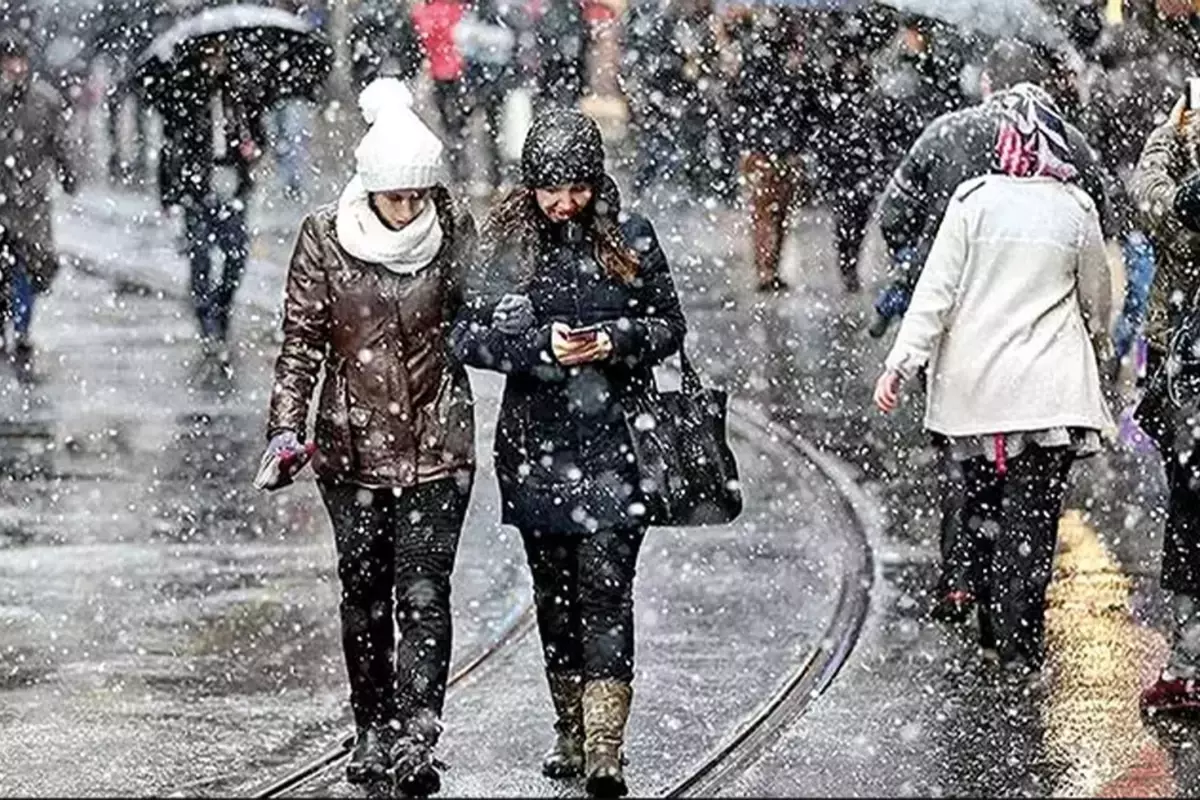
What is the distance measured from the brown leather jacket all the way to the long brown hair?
11cm

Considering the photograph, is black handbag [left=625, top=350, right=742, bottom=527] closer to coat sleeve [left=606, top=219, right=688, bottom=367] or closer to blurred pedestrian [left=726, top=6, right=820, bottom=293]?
coat sleeve [left=606, top=219, right=688, bottom=367]

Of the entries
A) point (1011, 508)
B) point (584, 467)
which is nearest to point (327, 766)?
point (584, 467)

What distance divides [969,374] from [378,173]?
7.27 feet

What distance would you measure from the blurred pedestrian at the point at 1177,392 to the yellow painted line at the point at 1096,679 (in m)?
0.19

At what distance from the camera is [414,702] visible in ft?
26.9

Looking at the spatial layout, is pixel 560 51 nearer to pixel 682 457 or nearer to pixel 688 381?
pixel 688 381

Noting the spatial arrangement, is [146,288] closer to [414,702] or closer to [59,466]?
[59,466]

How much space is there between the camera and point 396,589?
8.31m

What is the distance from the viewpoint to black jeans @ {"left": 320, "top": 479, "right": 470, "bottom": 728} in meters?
8.23

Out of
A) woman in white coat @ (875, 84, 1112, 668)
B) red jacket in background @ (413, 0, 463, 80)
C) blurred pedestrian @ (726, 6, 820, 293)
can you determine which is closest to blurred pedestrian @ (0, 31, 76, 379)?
blurred pedestrian @ (726, 6, 820, 293)

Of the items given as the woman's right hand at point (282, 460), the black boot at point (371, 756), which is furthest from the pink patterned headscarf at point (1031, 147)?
the black boot at point (371, 756)

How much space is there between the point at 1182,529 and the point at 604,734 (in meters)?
2.09

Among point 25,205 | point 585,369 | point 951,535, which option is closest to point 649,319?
point 585,369

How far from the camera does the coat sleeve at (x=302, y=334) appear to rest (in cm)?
825
